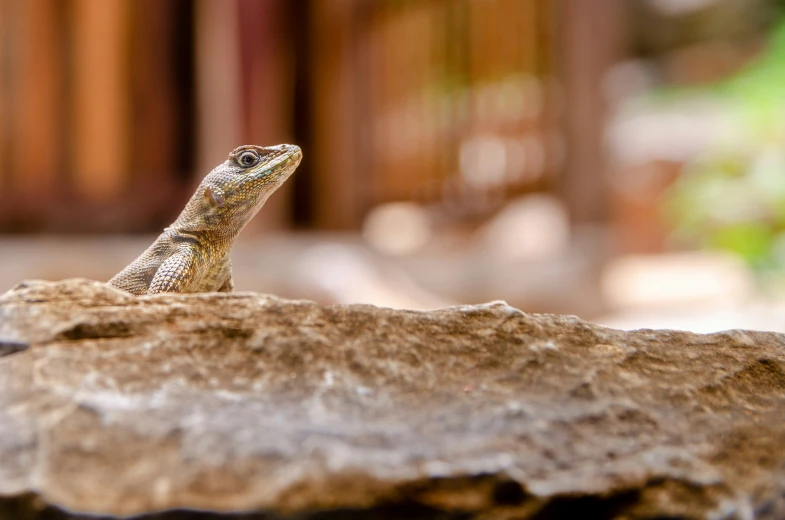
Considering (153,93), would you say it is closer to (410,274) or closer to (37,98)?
(37,98)

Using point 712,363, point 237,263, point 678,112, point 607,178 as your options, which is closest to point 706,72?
point 678,112

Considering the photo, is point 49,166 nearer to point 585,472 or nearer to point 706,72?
point 585,472

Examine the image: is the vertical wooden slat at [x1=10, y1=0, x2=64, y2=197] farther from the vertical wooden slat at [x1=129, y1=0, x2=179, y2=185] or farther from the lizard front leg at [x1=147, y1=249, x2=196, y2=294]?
the lizard front leg at [x1=147, y1=249, x2=196, y2=294]

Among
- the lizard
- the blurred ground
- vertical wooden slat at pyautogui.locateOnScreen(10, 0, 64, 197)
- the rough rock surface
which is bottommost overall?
the blurred ground

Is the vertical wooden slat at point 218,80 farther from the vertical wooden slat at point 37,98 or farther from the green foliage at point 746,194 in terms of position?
the green foliage at point 746,194

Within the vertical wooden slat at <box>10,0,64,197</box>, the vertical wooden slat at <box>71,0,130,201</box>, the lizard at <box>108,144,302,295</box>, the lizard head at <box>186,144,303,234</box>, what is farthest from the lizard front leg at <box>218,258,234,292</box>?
the vertical wooden slat at <box>10,0,64,197</box>

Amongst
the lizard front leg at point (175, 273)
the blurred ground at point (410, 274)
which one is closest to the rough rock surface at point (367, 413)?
the lizard front leg at point (175, 273)

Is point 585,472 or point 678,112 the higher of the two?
point 678,112
